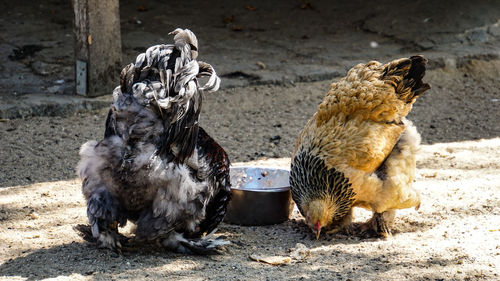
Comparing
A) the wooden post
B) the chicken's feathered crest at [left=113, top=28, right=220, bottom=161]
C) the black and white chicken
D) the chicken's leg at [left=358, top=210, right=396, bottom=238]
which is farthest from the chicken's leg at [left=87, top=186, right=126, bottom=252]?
the wooden post

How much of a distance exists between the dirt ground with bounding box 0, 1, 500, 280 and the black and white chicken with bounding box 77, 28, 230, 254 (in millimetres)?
233

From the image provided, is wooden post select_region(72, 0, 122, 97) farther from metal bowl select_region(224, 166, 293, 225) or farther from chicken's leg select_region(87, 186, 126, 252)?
chicken's leg select_region(87, 186, 126, 252)

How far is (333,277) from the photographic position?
12.7 ft

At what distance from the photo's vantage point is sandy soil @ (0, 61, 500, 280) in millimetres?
3965

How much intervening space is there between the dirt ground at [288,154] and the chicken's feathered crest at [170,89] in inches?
32.5

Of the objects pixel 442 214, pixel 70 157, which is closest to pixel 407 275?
pixel 442 214

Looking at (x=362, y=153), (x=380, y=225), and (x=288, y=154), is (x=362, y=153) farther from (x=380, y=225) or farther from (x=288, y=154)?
(x=288, y=154)

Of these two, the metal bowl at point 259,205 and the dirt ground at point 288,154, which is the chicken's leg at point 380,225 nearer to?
the dirt ground at point 288,154

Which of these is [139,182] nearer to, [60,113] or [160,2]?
[60,113]

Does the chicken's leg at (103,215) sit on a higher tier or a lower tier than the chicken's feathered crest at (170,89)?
lower

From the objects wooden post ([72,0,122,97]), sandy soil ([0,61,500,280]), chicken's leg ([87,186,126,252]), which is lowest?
sandy soil ([0,61,500,280])

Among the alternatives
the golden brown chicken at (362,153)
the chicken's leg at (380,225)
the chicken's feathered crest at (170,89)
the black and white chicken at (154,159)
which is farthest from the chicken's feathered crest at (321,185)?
the chicken's feathered crest at (170,89)

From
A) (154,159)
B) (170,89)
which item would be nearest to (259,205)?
(154,159)

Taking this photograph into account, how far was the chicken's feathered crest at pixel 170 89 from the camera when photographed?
3871 mm
